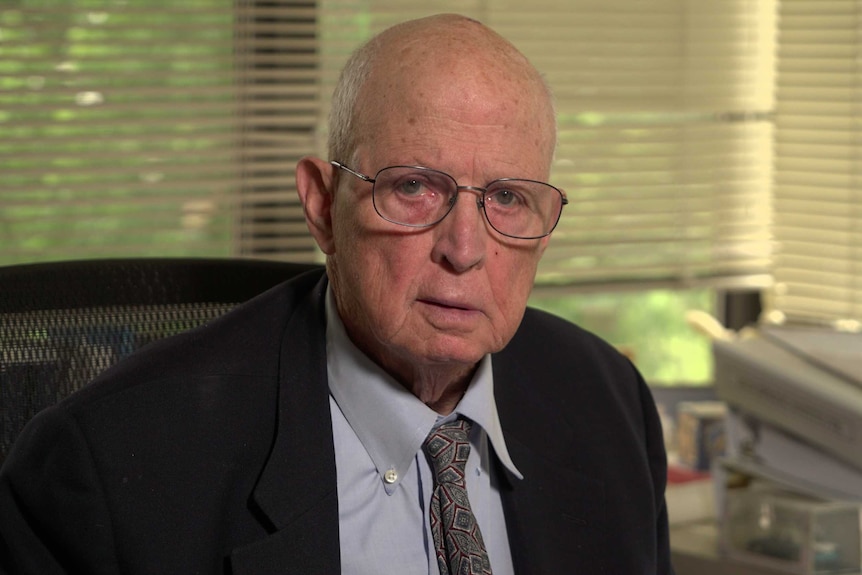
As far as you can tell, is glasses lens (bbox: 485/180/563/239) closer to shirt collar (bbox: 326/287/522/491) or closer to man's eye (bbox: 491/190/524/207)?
man's eye (bbox: 491/190/524/207)

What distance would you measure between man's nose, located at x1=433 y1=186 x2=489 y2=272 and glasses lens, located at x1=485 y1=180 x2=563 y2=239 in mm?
17

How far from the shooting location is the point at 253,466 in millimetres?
1238

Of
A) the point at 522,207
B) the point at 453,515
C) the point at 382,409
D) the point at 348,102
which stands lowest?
the point at 453,515

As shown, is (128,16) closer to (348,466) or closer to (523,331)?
(523,331)

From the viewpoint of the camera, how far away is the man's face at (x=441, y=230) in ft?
4.01

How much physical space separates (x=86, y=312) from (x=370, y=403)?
1.19ft

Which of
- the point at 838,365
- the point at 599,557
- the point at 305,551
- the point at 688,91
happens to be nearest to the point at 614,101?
the point at 688,91

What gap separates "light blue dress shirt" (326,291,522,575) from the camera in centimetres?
127

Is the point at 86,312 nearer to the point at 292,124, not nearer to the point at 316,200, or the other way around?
the point at 316,200

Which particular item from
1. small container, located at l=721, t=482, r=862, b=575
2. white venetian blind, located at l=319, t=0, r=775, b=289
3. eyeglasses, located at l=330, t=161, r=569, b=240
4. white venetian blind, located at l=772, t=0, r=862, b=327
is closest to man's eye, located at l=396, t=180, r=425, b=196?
eyeglasses, located at l=330, t=161, r=569, b=240

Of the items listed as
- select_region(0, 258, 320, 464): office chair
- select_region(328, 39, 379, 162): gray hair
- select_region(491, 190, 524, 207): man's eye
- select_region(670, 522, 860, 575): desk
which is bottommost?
select_region(670, 522, 860, 575): desk

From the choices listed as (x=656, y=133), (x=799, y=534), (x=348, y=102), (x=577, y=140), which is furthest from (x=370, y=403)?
(x=656, y=133)

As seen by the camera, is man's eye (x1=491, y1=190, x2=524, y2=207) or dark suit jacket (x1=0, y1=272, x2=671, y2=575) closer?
dark suit jacket (x1=0, y1=272, x2=671, y2=575)

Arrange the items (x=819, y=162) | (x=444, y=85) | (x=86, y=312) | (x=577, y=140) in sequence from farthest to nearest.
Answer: (x=819, y=162), (x=577, y=140), (x=86, y=312), (x=444, y=85)
